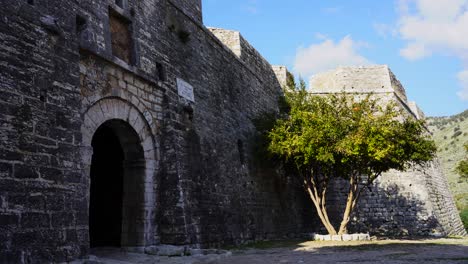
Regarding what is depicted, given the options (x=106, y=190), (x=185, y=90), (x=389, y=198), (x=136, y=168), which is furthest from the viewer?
(x=389, y=198)

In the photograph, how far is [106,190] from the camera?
879cm

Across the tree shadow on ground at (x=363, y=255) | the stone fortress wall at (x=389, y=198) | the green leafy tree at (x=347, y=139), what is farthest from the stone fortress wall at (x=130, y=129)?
the stone fortress wall at (x=389, y=198)

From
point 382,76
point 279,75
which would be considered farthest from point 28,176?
point 382,76

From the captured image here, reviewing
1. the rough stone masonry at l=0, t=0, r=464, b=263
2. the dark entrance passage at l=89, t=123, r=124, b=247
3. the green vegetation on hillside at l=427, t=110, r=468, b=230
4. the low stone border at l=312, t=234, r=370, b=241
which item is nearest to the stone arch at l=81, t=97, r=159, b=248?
the rough stone masonry at l=0, t=0, r=464, b=263

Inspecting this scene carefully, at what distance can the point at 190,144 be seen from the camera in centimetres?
926

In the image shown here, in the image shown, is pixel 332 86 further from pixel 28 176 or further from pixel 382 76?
pixel 28 176

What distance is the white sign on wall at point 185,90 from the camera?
9.59m

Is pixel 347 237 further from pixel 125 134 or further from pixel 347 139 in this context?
pixel 125 134

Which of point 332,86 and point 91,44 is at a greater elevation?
point 332,86

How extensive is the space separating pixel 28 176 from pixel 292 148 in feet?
27.6

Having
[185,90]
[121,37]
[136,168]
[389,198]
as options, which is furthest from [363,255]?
[389,198]

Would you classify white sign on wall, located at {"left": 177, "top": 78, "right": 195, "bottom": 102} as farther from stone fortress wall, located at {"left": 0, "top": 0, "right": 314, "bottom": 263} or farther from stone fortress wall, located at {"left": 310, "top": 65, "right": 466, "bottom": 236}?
stone fortress wall, located at {"left": 310, "top": 65, "right": 466, "bottom": 236}

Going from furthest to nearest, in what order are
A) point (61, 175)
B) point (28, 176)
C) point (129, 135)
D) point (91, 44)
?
point (129, 135)
point (91, 44)
point (61, 175)
point (28, 176)

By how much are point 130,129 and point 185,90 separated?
7.75 feet
